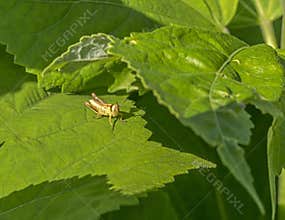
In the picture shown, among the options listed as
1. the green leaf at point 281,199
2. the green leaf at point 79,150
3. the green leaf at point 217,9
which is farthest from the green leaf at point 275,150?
the green leaf at point 217,9

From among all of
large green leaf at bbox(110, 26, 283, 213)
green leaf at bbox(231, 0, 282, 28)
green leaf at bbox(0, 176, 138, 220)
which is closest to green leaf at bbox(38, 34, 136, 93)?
large green leaf at bbox(110, 26, 283, 213)

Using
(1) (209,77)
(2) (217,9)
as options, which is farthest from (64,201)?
(2) (217,9)

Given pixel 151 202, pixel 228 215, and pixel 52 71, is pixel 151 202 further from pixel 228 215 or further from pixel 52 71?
pixel 52 71

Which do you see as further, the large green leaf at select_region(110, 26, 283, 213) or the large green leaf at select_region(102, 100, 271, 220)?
the large green leaf at select_region(102, 100, 271, 220)

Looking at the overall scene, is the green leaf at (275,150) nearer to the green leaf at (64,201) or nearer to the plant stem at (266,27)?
the green leaf at (64,201)

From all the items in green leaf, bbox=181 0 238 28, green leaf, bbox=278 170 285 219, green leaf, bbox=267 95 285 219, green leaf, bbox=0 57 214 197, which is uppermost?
green leaf, bbox=181 0 238 28

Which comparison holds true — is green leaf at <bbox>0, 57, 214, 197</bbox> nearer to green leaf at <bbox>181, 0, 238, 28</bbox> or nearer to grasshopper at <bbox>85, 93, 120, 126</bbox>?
grasshopper at <bbox>85, 93, 120, 126</bbox>
